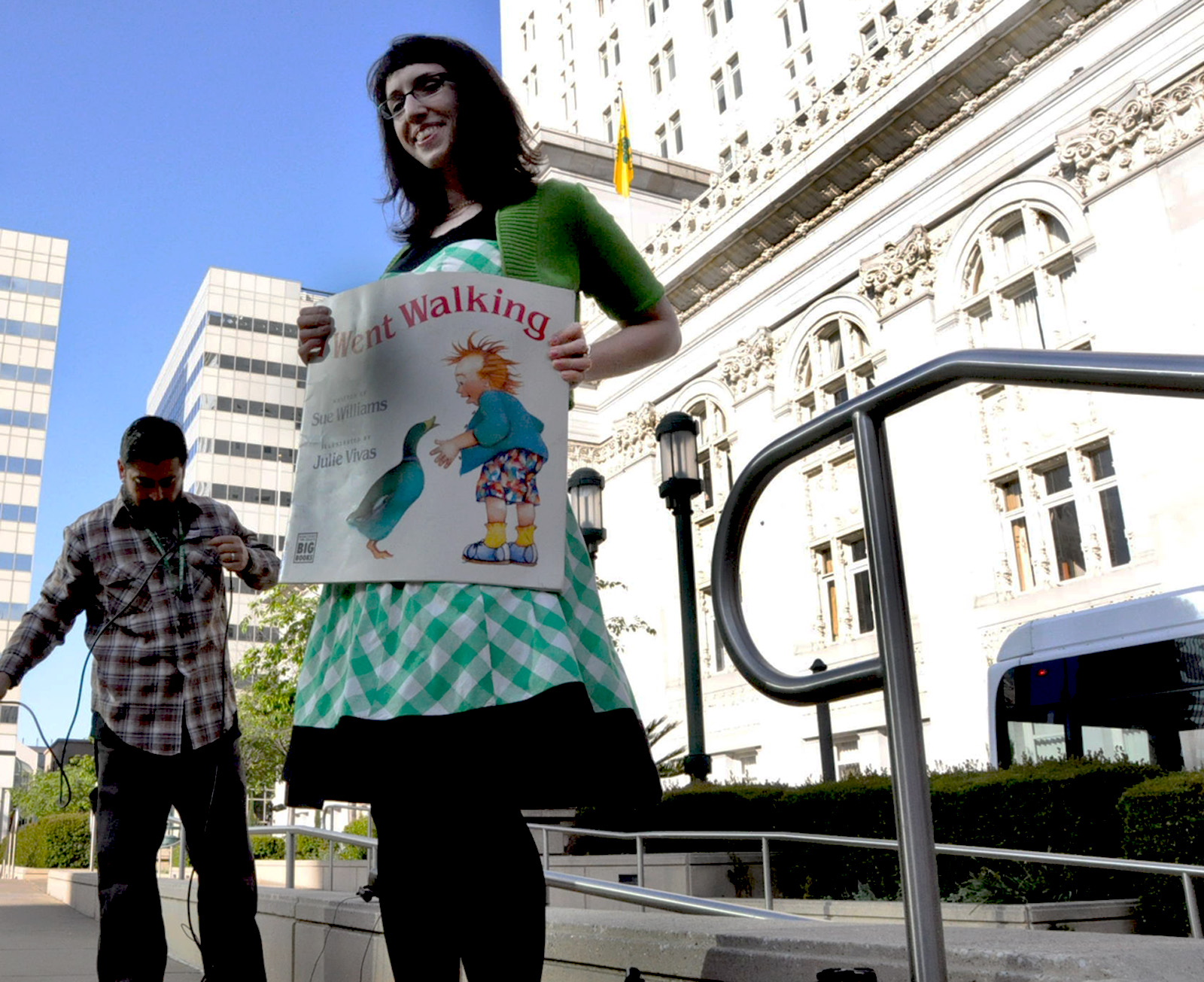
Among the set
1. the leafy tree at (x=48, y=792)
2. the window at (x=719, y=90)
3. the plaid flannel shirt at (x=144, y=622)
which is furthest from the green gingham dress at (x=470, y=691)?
the leafy tree at (x=48, y=792)

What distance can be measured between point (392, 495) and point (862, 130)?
20.2m

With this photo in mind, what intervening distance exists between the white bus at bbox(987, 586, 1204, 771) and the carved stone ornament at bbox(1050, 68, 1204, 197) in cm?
780

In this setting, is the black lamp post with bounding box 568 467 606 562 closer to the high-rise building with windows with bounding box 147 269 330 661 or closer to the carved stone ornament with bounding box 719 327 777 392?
the carved stone ornament with bounding box 719 327 777 392

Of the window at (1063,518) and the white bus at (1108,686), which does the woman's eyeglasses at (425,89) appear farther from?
the window at (1063,518)

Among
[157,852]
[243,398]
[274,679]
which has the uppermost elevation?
[243,398]

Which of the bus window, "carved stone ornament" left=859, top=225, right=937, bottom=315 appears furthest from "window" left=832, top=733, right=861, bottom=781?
"carved stone ornament" left=859, top=225, right=937, bottom=315

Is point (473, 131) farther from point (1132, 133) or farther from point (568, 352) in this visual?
point (1132, 133)

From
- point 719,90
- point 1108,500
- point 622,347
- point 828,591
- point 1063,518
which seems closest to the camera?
point 622,347

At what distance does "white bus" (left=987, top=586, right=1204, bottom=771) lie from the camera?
1051cm

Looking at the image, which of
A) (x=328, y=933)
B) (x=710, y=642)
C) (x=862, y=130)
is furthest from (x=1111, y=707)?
(x=710, y=642)

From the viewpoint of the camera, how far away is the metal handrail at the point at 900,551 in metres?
1.36

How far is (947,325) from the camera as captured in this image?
18953mm

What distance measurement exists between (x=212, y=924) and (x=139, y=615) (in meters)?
0.86

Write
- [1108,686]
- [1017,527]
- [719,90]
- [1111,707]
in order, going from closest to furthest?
[1111,707], [1108,686], [1017,527], [719,90]
